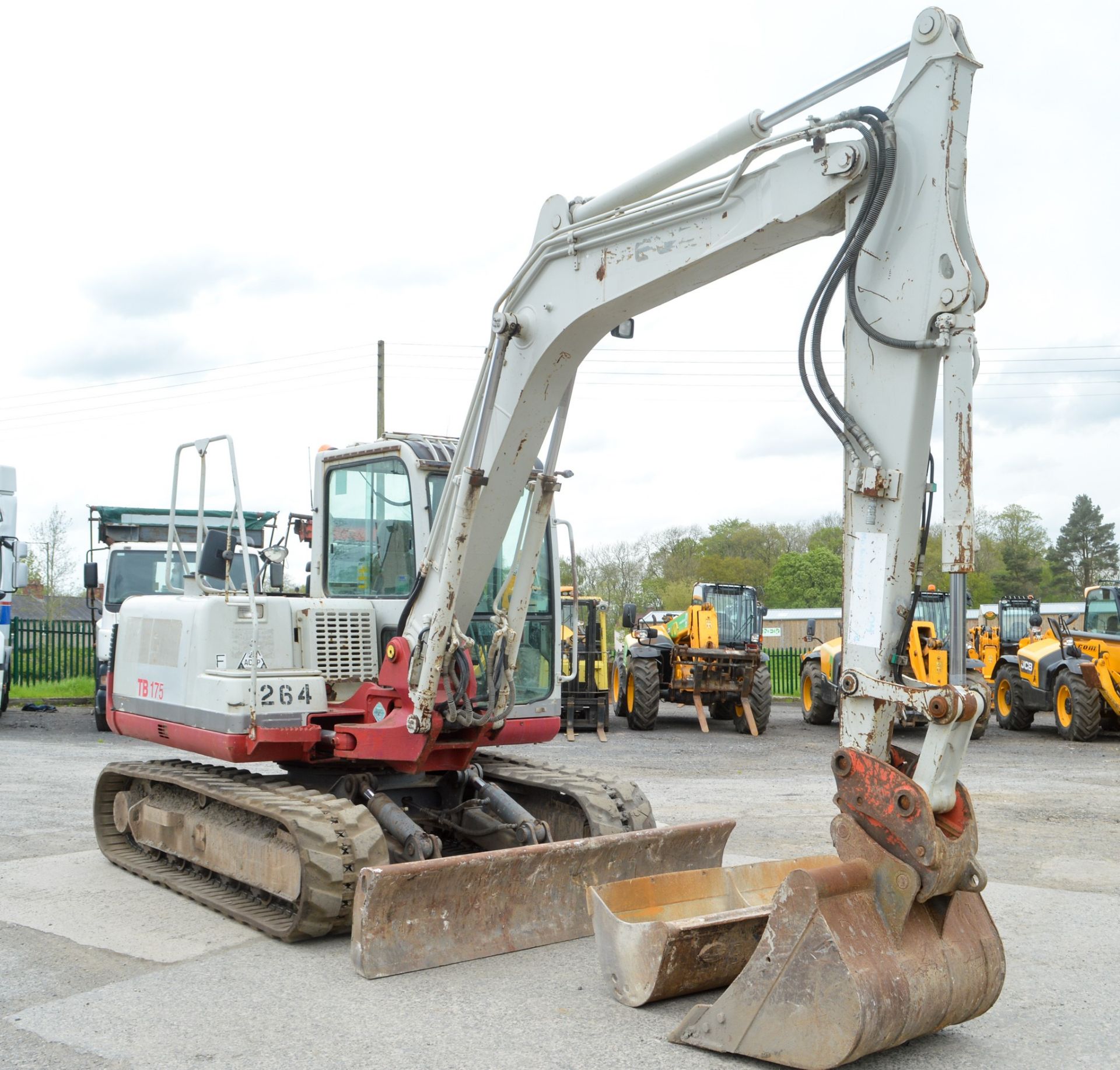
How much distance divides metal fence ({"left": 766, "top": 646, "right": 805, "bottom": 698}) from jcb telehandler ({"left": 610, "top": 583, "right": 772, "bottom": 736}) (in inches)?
377

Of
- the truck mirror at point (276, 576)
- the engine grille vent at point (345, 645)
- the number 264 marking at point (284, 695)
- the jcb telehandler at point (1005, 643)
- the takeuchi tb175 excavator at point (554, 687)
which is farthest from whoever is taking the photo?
the jcb telehandler at point (1005, 643)

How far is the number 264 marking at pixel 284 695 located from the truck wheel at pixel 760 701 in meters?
13.3

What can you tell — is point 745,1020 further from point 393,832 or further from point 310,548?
point 310,548

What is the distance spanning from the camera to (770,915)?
433cm

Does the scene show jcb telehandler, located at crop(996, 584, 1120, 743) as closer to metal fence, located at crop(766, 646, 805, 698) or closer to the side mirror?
metal fence, located at crop(766, 646, 805, 698)

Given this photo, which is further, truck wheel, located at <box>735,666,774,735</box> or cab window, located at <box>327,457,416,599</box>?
truck wheel, located at <box>735,666,774,735</box>

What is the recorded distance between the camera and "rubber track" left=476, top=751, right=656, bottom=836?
22.8ft

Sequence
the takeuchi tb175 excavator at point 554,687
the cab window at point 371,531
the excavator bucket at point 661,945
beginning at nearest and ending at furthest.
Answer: the takeuchi tb175 excavator at point 554,687 < the excavator bucket at point 661,945 < the cab window at point 371,531

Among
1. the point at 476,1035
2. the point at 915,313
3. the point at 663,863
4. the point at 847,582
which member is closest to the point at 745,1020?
the point at 476,1035

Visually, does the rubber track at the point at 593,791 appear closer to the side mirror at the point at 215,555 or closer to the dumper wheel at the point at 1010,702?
the side mirror at the point at 215,555

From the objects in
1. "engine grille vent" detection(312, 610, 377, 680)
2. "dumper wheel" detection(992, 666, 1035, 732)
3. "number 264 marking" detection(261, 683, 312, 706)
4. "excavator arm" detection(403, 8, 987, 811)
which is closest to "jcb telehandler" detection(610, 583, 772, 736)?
"dumper wheel" detection(992, 666, 1035, 732)

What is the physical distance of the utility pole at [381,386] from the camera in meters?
25.0

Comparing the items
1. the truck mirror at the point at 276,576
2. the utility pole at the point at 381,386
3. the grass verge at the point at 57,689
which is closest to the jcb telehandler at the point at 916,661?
the utility pole at the point at 381,386

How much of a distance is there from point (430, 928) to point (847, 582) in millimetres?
2613
